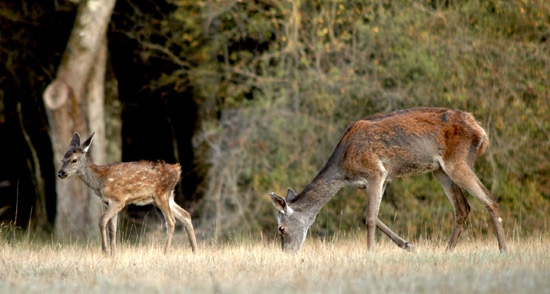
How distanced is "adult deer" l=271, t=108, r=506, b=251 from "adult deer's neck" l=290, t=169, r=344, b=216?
12mm

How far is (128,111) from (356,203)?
22.1ft

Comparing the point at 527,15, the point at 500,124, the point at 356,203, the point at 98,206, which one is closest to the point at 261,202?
the point at 356,203

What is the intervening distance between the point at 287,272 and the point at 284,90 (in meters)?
8.24

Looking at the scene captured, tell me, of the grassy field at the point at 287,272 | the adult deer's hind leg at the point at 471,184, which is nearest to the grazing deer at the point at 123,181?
the grassy field at the point at 287,272

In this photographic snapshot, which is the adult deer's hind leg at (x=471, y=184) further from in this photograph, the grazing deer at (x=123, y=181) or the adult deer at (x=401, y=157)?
the grazing deer at (x=123, y=181)

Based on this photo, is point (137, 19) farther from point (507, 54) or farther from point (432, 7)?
point (507, 54)

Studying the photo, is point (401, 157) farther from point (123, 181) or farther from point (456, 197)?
point (123, 181)

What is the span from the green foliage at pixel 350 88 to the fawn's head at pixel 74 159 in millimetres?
4332

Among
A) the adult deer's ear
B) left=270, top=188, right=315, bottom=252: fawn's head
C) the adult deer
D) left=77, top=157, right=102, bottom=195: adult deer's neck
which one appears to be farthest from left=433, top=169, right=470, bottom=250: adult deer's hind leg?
left=77, top=157, right=102, bottom=195: adult deer's neck

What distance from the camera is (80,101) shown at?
640 inches

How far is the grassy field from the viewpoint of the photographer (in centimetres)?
652

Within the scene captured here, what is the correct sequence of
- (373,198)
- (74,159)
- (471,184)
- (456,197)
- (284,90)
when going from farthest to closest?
(284,90), (74,159), (456,197), (373,198), (471,184)

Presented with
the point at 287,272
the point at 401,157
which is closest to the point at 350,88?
the point at 401,157

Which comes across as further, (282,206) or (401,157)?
(282,206)
